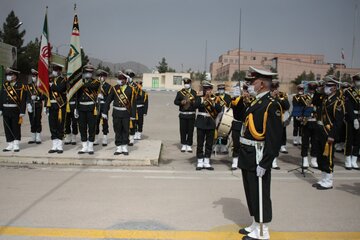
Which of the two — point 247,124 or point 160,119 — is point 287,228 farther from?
point 160,119

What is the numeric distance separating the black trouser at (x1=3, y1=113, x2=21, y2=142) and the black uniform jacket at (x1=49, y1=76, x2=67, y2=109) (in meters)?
1.03

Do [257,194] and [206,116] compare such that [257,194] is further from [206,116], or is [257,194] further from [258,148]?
[206,116]

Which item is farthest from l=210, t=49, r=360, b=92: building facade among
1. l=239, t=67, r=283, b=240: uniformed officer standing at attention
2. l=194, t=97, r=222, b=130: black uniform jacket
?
l=239, t=67, r=283, b=240: uniformed officer standing at attention

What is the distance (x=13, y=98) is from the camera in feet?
29.3

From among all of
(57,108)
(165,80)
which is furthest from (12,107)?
(165,80)

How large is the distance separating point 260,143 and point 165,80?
5850 cm

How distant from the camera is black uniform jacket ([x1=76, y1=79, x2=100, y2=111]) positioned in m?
8.83

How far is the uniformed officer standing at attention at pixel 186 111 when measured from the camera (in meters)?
9.79

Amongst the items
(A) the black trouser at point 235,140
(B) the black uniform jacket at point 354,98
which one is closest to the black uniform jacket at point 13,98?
(A) the black trouser at point 235,140

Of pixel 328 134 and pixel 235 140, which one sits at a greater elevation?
pixel 328 134

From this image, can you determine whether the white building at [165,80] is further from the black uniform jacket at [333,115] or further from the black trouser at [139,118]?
the black uniform jacket at [333,115]

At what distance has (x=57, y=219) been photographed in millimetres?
4867

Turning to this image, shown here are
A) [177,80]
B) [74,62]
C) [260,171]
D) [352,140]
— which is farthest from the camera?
[177,80]

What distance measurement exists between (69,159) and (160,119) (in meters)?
11.8
